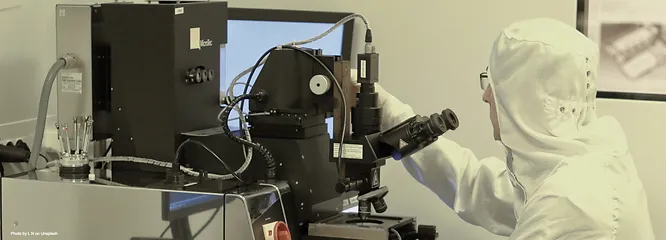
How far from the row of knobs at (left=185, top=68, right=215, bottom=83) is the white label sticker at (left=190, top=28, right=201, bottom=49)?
49 mm

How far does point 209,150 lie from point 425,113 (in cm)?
105

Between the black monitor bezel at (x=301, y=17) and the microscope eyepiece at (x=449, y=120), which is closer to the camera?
the microscope eyepiece at (x=449, y=120)

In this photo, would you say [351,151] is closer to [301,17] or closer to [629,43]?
[301,17]

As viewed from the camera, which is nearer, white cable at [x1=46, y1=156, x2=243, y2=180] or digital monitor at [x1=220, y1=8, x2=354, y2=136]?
white cable at [x1=46, y1=156, x2=243, y2=180]

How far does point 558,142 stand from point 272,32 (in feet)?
3.40

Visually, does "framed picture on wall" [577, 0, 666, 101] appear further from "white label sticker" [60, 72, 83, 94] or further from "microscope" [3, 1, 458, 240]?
"white label sticker" [60, 72, 83, 94]

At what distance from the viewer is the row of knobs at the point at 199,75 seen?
182 centimetres

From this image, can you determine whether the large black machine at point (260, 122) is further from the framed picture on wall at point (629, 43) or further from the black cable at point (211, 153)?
the framed picture on wall at point (629, 43)

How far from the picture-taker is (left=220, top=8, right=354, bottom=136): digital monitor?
2326 mm

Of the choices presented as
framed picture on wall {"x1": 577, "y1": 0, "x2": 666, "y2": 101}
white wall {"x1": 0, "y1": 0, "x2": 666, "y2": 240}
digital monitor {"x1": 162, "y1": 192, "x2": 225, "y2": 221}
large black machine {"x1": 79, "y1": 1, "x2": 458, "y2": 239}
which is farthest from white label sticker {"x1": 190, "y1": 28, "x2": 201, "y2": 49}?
framed picture on wall {"x1": 577, "y1": 0, "x2": 666, "y2": 101}

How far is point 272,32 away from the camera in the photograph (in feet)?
7.89

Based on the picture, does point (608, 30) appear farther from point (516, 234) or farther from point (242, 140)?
point (242, 140)

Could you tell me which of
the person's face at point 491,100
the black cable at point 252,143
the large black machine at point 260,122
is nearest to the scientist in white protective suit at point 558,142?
the person's face at point 491,100

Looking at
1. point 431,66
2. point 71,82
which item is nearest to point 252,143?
point 71,82
